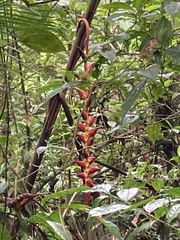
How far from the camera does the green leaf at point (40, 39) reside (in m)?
0.77

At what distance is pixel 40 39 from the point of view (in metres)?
0.79

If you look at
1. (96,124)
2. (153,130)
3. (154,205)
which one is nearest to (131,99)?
(154,205)

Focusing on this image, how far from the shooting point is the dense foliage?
69cm

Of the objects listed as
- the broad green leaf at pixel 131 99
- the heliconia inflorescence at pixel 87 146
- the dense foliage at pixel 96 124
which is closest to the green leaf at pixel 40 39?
the dense foliage at pixel 96 124

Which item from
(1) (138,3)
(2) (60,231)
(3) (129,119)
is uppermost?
(1) (138,3)

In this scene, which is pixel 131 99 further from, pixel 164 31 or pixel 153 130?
pixel 153 130

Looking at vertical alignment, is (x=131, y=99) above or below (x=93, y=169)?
above

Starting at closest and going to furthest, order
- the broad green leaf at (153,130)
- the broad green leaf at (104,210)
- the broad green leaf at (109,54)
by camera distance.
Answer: the broad green leaf at (104,210) → the broad green leaf at (109,54) → the broad green leaf at (153,130)

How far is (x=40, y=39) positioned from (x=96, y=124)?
536 millimetres

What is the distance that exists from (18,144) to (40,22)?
59 cm

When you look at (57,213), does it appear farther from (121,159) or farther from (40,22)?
(121,159)

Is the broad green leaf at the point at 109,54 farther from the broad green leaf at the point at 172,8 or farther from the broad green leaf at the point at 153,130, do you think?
the broad green leaf at the point at 153,130

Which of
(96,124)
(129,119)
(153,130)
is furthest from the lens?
(96,124)

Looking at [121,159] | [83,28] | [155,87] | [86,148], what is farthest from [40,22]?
[121,159]
